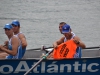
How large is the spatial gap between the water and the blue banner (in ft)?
29.6

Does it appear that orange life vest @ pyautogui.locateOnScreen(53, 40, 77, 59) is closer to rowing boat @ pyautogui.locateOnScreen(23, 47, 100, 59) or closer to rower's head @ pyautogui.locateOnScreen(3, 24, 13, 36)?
rower's head @ pyautogui.locateOnScreen(3, 24, 13, 36)

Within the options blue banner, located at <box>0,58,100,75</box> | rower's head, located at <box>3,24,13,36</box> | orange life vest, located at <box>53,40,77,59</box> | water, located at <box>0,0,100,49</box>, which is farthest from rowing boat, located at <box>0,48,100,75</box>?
water, located at <box>0,0,100,49</box>

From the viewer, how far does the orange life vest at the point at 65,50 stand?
14.6 meters

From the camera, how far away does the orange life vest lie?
14617 mm

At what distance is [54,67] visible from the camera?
1463cm

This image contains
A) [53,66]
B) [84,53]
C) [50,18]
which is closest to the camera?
[53,66]

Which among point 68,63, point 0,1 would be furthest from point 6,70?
point 0,1

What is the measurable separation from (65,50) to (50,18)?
1595 centimetres

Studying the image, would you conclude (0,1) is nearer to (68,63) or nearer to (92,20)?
(92,20)

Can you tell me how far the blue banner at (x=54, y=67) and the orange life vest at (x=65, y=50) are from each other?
24 cm

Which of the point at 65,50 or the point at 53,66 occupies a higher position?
the point at 65,50

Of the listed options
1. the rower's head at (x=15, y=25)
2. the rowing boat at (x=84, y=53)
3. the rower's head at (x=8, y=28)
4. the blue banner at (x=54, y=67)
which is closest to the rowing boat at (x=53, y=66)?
the blue banner at (x=54, y=67)

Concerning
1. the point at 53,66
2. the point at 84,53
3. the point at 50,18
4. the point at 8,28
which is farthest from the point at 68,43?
the point at 50,18

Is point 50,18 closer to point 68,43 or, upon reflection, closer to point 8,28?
point 68,43
